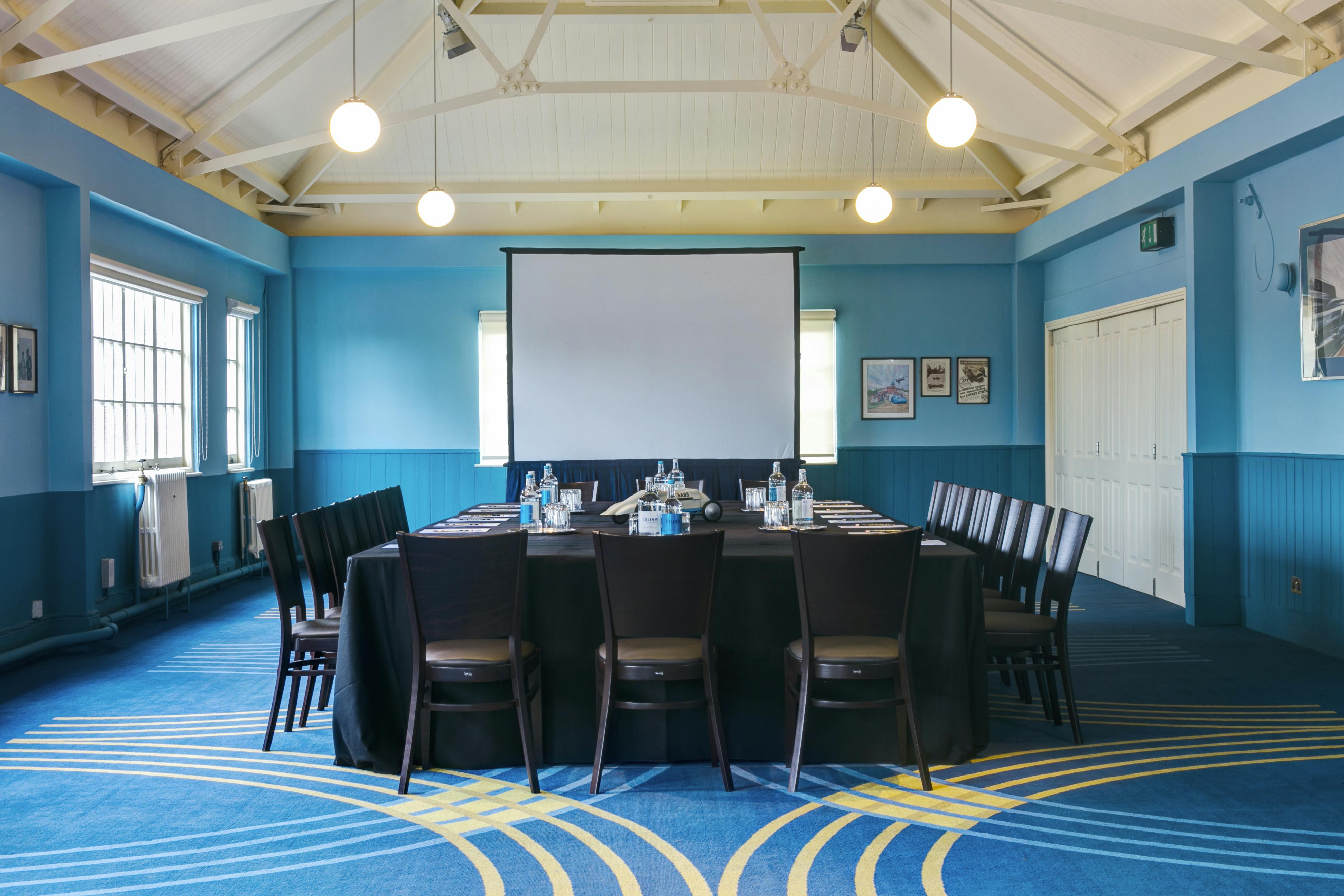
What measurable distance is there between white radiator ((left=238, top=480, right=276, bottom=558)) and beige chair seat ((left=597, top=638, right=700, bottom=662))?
18.0 ft

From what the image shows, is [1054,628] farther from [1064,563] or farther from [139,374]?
[139,374]

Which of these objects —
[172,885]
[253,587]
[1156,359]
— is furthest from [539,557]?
[1156,359]

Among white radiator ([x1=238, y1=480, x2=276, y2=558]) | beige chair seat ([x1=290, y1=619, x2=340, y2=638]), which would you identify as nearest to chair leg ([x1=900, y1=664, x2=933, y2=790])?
beige chair seat ([x1=290, y1=619, x2=340, y2=638])

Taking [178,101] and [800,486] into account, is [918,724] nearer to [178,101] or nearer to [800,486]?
[800,486]

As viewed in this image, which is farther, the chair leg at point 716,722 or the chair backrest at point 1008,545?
the chair backrest at point 1008,545

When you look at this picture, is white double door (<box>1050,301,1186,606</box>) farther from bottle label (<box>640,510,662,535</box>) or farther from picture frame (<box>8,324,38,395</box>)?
picture frame (<box>8,324,38,395</box>)

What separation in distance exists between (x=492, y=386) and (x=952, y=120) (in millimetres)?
5533

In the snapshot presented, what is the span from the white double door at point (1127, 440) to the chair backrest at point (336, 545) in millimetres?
5471

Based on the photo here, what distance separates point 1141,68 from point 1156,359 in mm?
2120

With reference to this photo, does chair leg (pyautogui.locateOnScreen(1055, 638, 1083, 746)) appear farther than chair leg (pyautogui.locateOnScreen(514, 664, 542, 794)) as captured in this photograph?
Yes

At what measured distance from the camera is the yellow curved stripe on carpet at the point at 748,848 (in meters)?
2.54

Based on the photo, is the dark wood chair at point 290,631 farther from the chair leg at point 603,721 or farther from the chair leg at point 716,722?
the chair leg at point 716,722

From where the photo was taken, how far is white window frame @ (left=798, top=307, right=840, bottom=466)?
344 inches

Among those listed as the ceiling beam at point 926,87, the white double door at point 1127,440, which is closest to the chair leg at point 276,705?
the white double door at point 1127,440
